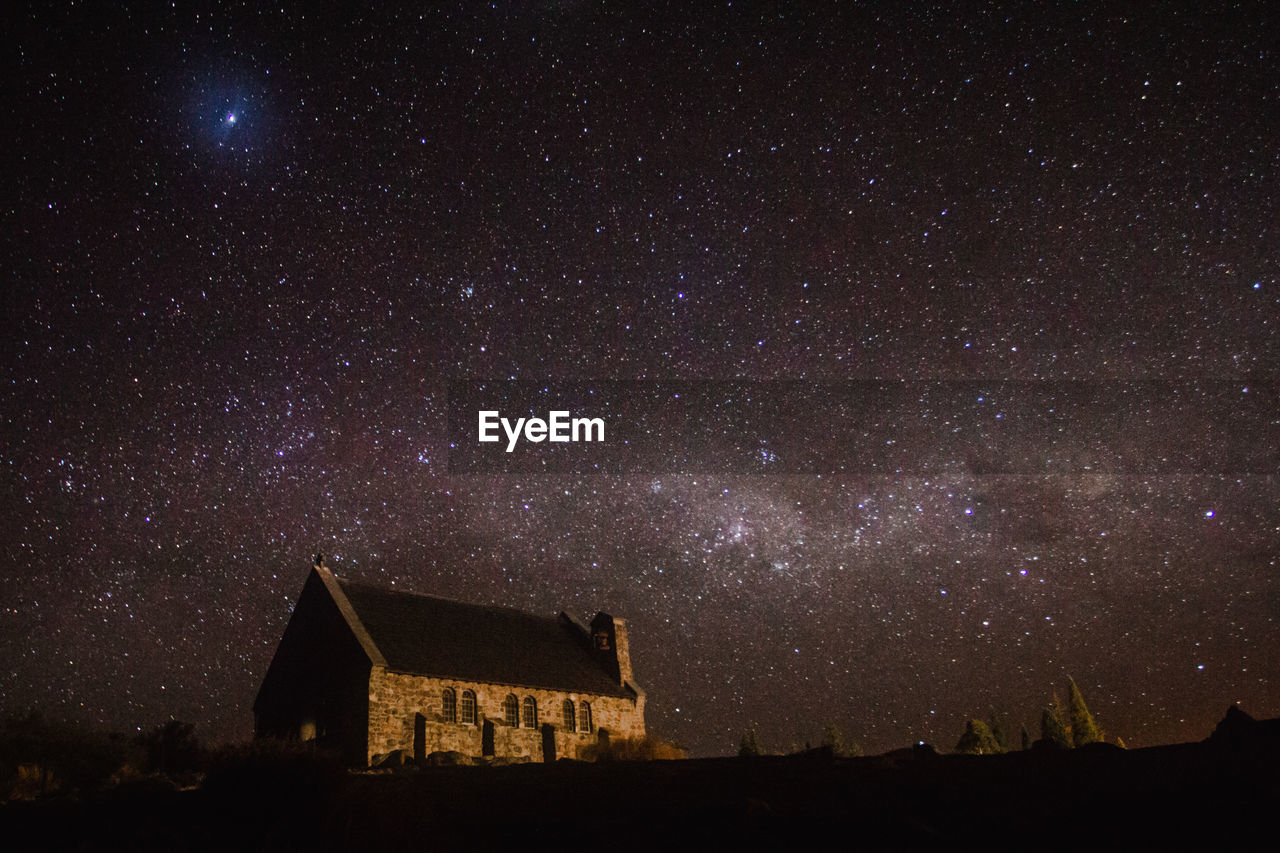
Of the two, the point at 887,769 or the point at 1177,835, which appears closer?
the point at 1177,835

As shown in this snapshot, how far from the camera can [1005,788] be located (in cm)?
962

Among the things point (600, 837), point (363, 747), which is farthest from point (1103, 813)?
point (363, 747)

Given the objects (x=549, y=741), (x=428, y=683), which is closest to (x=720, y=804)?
(x=428, y=683)

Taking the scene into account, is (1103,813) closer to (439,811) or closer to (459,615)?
(439,811)

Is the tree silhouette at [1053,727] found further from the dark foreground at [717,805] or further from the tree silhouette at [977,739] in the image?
the dark foreground at [717,805]

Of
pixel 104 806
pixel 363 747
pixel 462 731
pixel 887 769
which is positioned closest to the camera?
pixel 887 769

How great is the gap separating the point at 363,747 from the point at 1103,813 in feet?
83.1

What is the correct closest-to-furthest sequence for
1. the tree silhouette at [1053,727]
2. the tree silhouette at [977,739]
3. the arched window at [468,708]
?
the arched window at [468,708]
the tree silhouette at [977,739]
the tree silhouette at [1053,727]

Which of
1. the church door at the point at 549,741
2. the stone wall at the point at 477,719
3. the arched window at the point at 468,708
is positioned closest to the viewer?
the stone wall at the point at 477,719

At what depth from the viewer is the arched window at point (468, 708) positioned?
30734 mm

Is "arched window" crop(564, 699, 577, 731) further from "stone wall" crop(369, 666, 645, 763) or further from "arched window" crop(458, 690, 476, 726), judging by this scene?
"arched window" crop(458, 690, 476, 726)

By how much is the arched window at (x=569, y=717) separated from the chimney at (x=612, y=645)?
14.0 feet

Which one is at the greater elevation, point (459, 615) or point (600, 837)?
point (459, 615)

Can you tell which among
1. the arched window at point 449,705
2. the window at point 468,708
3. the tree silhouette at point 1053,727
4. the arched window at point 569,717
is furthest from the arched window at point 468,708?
the tree silhouette at point 1053,727
